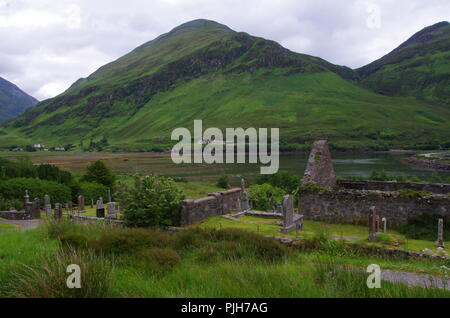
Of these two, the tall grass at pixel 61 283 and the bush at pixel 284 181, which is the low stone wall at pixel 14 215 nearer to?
the tall grass at pixel 61 283

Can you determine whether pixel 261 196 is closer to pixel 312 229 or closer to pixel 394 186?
pixel 394 186

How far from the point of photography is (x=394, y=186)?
2203 centimetres

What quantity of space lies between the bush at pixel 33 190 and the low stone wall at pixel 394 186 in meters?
25.8

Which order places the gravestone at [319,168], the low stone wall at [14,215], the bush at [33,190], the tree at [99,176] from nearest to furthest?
the gravestone at [319,168], the low stone wall at [14,215], the bush at [33,190], the tree at [99,176]

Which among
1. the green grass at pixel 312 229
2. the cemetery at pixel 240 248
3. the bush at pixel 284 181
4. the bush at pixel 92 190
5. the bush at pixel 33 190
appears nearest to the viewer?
the cemetery at pixel 240 248

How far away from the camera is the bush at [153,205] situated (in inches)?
672

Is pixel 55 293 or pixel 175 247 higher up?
pixel 55 293

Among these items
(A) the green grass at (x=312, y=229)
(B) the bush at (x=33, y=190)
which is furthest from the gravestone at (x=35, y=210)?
(A) the green grass at (x=312, y=229)

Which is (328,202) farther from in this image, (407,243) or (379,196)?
(407,243)

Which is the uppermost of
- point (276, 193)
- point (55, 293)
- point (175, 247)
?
point (55, 293)

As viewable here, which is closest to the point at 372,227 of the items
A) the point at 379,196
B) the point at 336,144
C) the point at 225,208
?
the point at 379,196

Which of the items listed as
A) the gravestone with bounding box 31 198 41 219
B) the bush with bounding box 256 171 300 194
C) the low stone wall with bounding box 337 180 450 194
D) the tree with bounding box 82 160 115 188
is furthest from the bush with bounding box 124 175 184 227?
the bush with bounding box 256 171 300 194

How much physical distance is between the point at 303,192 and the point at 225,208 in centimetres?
471
